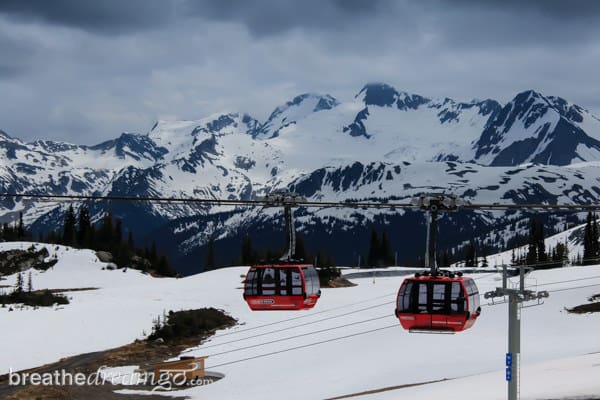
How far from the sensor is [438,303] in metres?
30.6

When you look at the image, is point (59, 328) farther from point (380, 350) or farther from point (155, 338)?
point (380, 350)

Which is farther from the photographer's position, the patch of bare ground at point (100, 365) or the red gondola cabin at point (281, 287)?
the patch of bare ground at point (100, 365)

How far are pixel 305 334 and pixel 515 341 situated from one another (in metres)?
59.1

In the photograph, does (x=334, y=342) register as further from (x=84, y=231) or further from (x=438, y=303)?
(x=84, y=231)

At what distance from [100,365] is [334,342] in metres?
27.9

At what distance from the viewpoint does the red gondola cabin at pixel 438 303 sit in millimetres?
29984

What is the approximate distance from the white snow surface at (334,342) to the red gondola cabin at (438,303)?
1958 cm

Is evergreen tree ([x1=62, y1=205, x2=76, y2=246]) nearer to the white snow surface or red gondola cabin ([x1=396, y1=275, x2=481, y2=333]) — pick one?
the white snow surface

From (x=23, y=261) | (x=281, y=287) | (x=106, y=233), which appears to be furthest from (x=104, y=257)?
(x=281, y=287)

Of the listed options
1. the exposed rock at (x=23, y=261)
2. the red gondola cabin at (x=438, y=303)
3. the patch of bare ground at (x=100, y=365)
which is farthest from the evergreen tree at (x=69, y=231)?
the red gondola cabin at (x=438, y=303)

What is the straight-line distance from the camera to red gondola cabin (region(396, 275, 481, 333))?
98.4 feet

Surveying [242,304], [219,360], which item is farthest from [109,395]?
[242,304]

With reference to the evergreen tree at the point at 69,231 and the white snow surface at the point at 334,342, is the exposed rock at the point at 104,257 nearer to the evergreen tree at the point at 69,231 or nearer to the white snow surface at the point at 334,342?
the white snow surface at the point at 334,342

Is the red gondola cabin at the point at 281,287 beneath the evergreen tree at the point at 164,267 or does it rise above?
above
